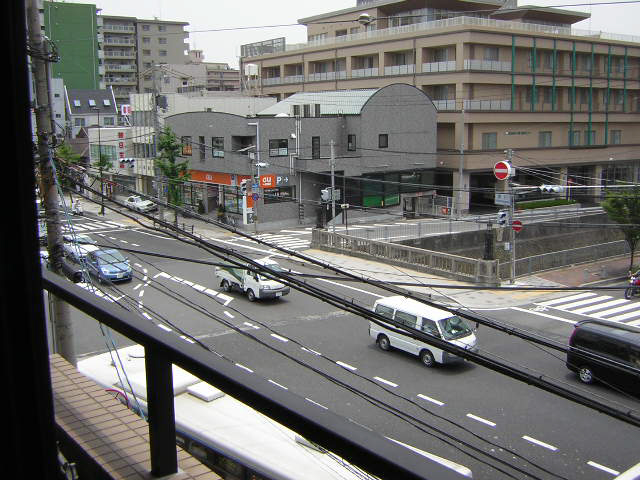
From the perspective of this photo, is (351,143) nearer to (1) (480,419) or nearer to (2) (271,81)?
(2) (271,81)

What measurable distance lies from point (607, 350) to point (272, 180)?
22141 millimetres

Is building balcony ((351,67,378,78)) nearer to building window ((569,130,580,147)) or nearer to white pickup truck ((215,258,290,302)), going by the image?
building window ((569,130,580,147))

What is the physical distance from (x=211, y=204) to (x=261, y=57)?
19.6 meters

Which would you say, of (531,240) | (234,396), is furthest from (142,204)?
(234,396)

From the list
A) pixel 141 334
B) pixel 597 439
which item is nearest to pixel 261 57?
pixel 597 439

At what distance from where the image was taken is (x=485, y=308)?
17656 millimetres

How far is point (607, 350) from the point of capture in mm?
11562

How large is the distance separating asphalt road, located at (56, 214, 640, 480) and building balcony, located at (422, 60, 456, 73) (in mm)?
21842

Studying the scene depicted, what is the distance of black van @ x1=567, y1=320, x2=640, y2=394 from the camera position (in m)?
11.2

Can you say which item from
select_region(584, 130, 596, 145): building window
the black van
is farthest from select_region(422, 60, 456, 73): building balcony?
the black van

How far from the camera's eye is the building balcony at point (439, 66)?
3701cm

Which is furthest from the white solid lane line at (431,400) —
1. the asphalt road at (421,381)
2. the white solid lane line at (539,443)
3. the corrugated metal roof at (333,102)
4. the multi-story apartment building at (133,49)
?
the multi-story apartment building at (133,49)

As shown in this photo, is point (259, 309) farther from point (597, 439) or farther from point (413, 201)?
point (413, 201)

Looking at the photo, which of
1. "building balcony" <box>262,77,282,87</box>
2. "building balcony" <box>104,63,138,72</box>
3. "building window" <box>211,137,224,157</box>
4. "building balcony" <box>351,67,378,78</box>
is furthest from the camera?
"building balcony" <box>104,63,138,72</box>
